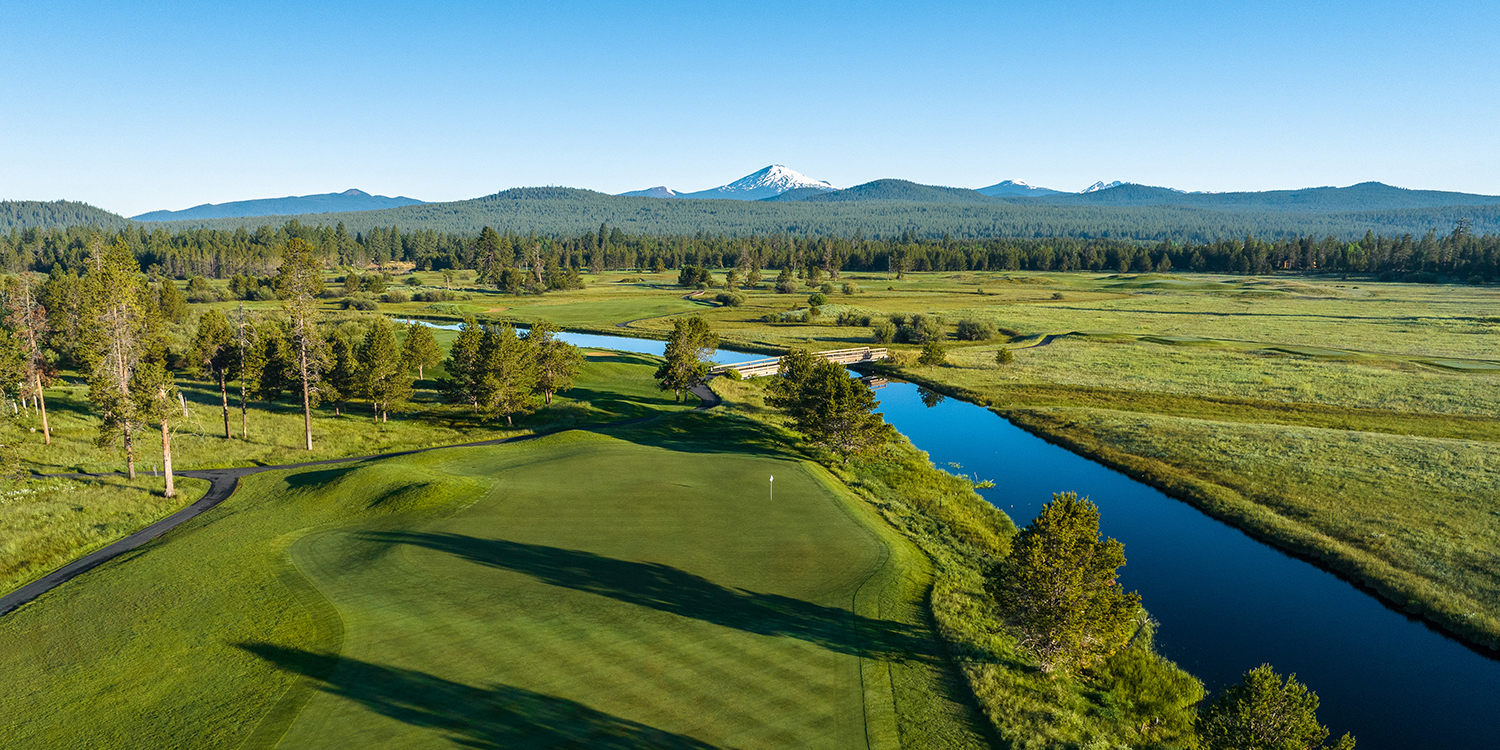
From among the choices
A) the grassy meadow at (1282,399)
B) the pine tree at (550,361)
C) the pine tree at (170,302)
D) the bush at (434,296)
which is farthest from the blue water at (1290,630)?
the bush at (434,296)

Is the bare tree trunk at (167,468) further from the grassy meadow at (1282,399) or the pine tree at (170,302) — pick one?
the pine tree at (170,302)

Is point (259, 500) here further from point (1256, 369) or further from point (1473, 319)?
point (1473, 319)

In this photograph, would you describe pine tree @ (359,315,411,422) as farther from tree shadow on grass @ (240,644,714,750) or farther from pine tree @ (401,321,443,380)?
tree shadow on grass @ (240,644,714,750)

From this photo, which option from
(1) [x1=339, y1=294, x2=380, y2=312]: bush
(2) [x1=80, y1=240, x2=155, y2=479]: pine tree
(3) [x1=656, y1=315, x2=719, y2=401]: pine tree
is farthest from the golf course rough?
(1) [x1=339, y1=294, x2=380, y2=312]: bush

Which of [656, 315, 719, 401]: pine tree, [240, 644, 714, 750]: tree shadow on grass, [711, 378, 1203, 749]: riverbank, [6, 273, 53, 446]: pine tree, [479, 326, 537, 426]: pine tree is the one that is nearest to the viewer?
[240, 644, 714, 750]: tree shadow on grass

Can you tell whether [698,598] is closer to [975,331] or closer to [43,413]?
[43,413]
